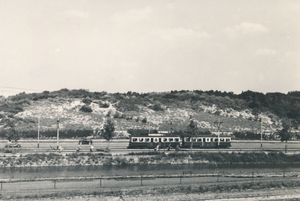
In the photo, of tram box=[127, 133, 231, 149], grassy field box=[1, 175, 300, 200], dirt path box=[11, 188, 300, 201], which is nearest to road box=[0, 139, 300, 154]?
tram box=[127, 133, 231, 149]

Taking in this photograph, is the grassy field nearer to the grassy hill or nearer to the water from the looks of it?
the water

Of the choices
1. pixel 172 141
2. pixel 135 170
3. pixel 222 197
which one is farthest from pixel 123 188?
pixel 172 141

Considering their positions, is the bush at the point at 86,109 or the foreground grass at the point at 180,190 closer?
the foreground grass at the point at 180,190

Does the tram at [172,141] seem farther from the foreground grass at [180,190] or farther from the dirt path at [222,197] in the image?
the dirt path at [222,197]

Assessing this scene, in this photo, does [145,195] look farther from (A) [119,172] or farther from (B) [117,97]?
(B) [117,97]

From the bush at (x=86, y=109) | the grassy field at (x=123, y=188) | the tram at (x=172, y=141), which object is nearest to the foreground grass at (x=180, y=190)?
the grassy field at (x=123, y=188)

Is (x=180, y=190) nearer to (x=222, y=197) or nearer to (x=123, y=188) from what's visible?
(x=222, y=197)
